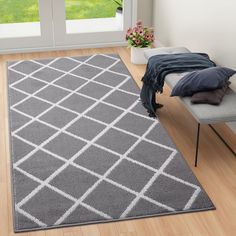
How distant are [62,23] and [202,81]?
2409 millimetres

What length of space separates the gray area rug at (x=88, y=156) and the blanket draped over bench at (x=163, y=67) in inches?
5.9

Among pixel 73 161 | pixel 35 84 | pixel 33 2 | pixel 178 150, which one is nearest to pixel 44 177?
pixel 73 161

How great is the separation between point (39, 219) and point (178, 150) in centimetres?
116

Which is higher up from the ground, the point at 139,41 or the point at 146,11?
the point at 146,11

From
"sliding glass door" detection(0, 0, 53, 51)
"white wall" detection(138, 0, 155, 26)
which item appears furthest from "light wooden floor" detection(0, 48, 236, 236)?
"white wall" detection(138, 0, 155, 26)

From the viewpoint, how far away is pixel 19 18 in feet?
17.1

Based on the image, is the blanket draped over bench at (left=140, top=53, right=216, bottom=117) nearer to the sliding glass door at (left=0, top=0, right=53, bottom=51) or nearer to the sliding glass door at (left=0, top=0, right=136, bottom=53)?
the sliding glass door at (left=0, top=0, right=136, bottom=53)

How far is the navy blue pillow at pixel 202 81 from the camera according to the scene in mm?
3375

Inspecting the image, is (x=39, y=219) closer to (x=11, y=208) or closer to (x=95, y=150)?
(x=11, y=208)

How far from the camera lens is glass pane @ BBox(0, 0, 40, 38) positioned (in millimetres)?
5145

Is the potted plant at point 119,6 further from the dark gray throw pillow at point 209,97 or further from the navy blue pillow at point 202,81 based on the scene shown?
the dark gray throw pillow at point 209,97

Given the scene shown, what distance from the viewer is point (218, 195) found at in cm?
304

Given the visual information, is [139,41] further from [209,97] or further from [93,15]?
[209,97]

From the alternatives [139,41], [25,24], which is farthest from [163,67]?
[25,24]
